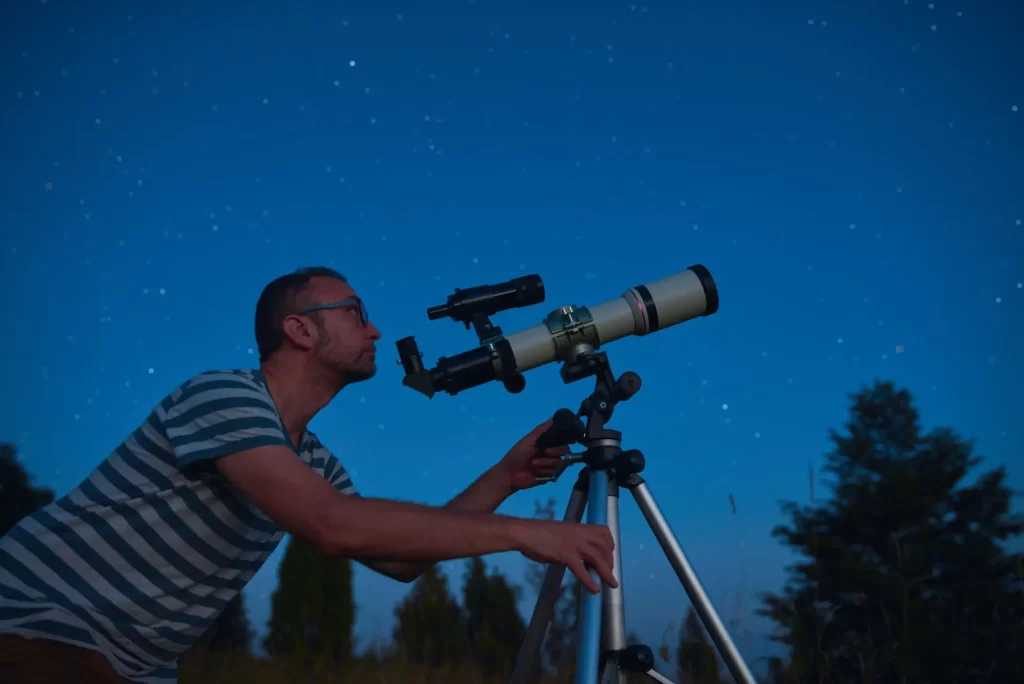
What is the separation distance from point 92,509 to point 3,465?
40.3ft

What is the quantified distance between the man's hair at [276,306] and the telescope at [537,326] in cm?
38

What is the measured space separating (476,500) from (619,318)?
797mm

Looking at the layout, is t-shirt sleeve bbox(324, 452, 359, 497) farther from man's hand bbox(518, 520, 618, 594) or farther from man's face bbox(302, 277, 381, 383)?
man's hand bbox(518, 520, 618, 594)

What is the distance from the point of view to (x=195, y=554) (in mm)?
2125

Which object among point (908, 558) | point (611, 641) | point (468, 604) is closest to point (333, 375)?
point (611, 641)

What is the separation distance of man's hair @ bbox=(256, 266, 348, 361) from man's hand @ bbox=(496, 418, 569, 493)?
86 cm

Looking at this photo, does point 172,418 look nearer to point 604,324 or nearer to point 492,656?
point 604,324

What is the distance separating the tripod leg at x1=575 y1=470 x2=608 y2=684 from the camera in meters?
1.65

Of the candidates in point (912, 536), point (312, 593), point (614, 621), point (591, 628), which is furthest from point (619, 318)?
point (912, 536)

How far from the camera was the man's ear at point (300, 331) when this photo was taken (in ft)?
8.19

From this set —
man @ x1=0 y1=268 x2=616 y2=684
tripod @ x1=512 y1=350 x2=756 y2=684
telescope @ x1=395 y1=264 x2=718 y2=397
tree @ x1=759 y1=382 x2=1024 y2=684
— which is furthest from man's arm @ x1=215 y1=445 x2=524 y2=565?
tree @ x1=759 y1=382 x2=1024 y2=684

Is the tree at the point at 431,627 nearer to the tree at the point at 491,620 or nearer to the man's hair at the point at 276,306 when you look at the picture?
the tree at the point at 491,620

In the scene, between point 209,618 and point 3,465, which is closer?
point 209,618

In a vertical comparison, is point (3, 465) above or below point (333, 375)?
above
